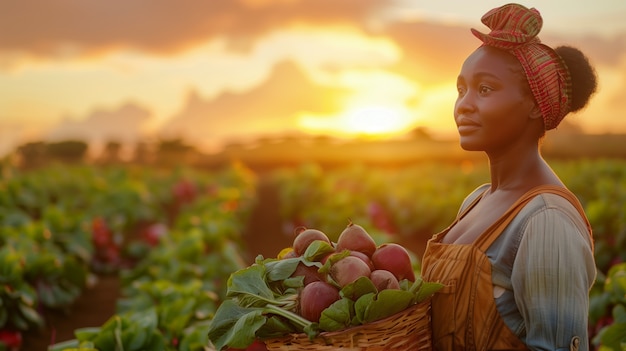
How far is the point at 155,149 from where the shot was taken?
1318 inches

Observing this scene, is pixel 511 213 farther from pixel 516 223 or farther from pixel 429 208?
pixel 429 208

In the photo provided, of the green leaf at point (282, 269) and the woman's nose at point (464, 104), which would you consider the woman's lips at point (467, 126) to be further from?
the green leaf at point (282, 269)

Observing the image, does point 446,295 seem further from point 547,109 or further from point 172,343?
point 172,343

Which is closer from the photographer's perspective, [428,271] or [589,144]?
[428,271]

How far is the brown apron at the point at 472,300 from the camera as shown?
218 cm

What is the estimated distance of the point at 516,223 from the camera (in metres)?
2.21

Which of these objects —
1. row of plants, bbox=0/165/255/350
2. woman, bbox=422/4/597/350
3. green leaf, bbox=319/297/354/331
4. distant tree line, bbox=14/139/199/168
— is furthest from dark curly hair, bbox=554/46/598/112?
distant tree line, bbox=14/139/199/168

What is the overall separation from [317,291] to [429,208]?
8747mm

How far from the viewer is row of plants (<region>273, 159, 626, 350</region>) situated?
15.7 ft

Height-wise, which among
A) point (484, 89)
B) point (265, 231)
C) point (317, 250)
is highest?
point (484, 89)

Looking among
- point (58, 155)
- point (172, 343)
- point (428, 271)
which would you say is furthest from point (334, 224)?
point (58, 155)

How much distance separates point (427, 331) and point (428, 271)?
0.25 m

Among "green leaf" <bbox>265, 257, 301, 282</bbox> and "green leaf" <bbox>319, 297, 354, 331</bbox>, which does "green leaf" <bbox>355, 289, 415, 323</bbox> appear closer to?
"green leaf" <bbox>319, 297, 354, 331</bbox>

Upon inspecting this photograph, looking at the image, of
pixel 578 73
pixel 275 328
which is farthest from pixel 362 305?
pixel 578 73
